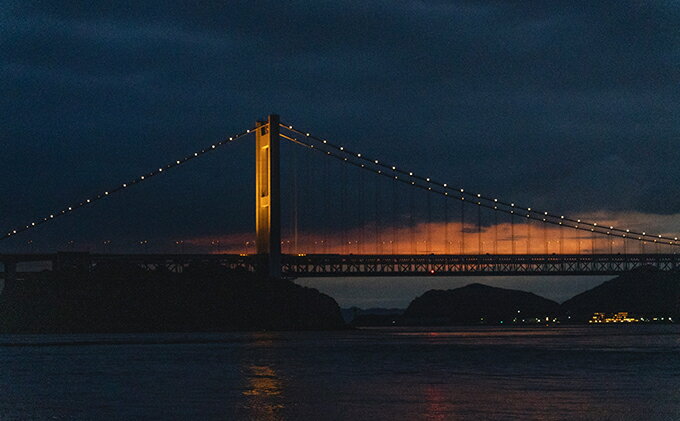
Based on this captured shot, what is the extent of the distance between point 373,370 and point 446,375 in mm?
3820

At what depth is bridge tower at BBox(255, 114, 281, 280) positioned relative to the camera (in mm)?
93812

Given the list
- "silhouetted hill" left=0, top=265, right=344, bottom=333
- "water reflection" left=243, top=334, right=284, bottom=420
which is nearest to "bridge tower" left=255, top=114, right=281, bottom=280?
"silhouetted hill" left=0, top=265, right=344, bottom=333

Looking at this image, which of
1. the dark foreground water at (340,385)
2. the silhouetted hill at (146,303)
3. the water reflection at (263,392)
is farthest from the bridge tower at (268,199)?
the water reflection at (263,392)

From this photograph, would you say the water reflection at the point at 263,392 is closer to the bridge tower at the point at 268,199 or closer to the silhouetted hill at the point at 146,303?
the bridge tower at the point at 268,199

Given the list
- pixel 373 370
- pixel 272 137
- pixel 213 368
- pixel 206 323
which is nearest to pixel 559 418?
pixel 373 370

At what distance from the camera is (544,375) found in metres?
40.2

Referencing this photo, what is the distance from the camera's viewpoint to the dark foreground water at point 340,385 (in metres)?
28.1

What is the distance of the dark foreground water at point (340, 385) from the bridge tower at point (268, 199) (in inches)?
1375

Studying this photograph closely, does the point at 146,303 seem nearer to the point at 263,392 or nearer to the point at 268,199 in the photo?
the point at 268,199

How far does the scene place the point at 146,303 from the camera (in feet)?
338

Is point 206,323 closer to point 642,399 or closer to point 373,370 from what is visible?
point 373,370

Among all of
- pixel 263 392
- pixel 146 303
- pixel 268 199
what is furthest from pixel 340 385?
pixel 146 303

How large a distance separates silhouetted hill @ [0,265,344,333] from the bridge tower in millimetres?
4428

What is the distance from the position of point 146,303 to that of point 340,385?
2722 inches
